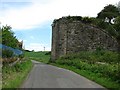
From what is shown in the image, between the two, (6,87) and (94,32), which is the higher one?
(94,32)

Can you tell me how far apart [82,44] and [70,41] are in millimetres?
1830

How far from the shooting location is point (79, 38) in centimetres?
5047

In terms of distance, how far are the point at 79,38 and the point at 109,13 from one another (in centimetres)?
1324

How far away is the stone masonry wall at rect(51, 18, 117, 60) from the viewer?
49.7 metres

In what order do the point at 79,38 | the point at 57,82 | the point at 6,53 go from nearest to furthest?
the point at 57,82 → the point at 6,53 → the point at 79,38

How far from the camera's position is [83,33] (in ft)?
166

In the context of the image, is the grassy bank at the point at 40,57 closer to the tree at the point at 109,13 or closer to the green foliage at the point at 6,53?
the tree at the point at 109,13

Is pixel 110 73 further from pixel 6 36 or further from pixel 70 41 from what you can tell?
pixel 70 41

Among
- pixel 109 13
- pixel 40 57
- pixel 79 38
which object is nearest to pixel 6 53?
pixel 79 38

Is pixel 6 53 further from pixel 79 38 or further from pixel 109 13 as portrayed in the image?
pixel 109 13

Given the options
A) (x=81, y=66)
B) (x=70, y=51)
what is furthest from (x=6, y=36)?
(x=70, y=51)

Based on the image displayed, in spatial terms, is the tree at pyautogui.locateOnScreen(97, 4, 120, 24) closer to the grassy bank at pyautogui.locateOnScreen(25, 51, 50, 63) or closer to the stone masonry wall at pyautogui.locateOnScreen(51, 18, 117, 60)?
the stone masonry wall at pyautogui.locateOnScreen(51, 18, 117, 60)

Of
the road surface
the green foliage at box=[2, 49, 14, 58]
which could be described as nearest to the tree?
the green foliage at box=[2, 49, 14, 58]

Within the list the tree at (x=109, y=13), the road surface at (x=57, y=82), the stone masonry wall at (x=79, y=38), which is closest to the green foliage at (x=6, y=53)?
the road surface at (x=57, y=82)
